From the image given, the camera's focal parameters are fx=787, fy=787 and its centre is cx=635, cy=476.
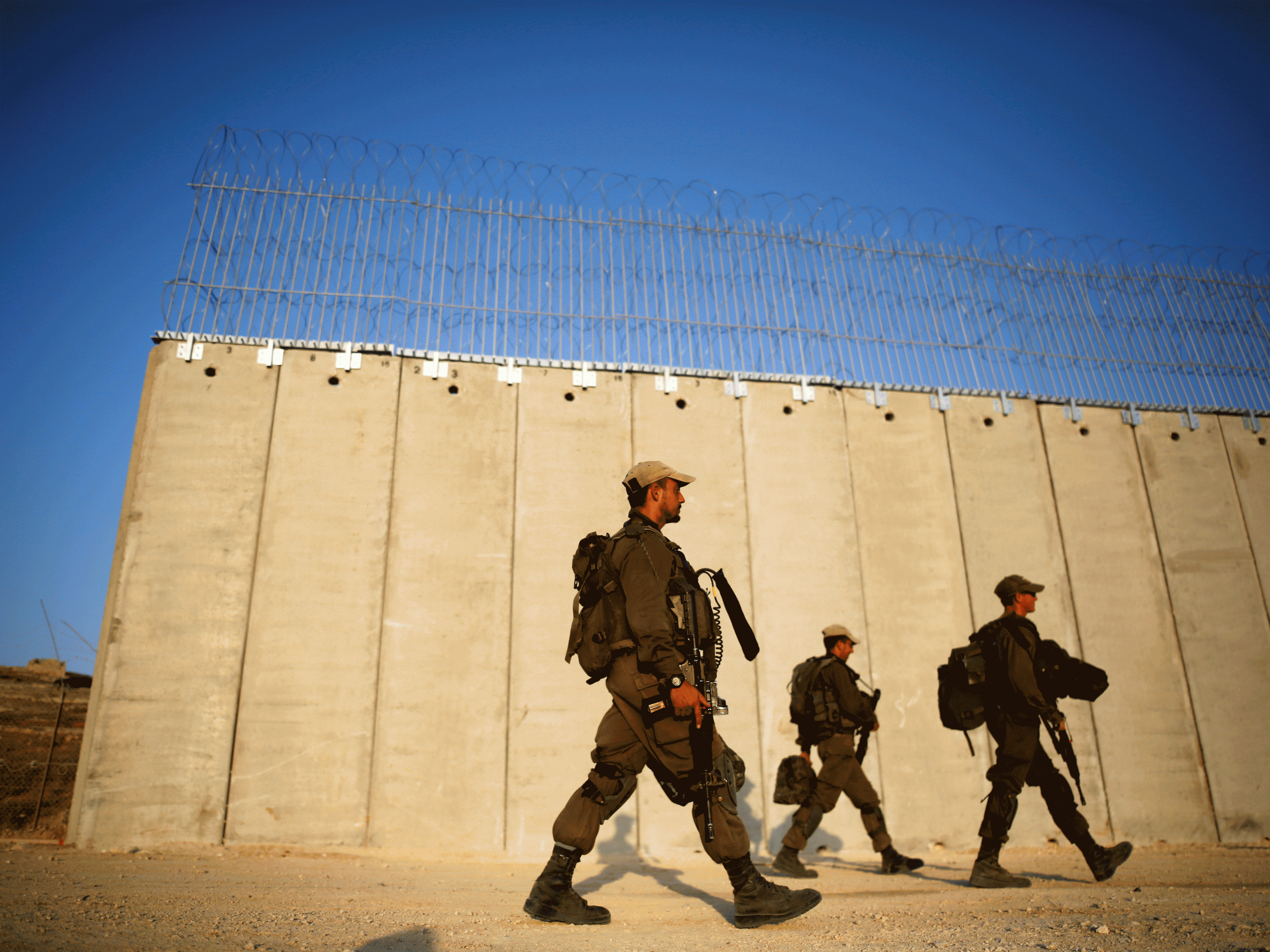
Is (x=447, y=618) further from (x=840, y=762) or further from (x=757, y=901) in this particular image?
(x=757, y=901)

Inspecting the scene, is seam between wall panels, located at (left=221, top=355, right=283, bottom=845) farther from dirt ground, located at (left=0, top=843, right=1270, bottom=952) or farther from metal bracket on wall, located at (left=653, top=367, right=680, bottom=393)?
metal bracket on wall, located at (left=653, top=367, right=680, bottom=393)

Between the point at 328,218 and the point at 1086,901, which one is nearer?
the point at 1086,901

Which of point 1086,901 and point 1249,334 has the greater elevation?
point 1249,334

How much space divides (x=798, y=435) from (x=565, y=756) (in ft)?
12.2

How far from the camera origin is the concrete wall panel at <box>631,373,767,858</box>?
21.4 feet

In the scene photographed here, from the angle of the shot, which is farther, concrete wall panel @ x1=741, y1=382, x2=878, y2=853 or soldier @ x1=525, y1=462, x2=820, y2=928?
concrete wall panel @ x1=741, y1=382, x2=878, y2=853

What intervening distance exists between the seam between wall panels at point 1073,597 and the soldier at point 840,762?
281 cm

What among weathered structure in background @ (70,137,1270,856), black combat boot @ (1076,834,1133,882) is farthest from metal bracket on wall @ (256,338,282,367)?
black combat boot @ (1076,834,1133,882)

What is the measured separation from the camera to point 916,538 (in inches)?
302

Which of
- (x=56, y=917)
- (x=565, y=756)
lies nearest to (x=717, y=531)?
(x=565, y=756)

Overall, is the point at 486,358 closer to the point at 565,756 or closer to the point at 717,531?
the point at 717,531

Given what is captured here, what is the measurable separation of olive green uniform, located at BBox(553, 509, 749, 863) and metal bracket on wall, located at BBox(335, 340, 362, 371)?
4803 millimetres

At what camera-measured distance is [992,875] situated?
14.7 feet

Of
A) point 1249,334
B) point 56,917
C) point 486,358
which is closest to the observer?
point 56,917
